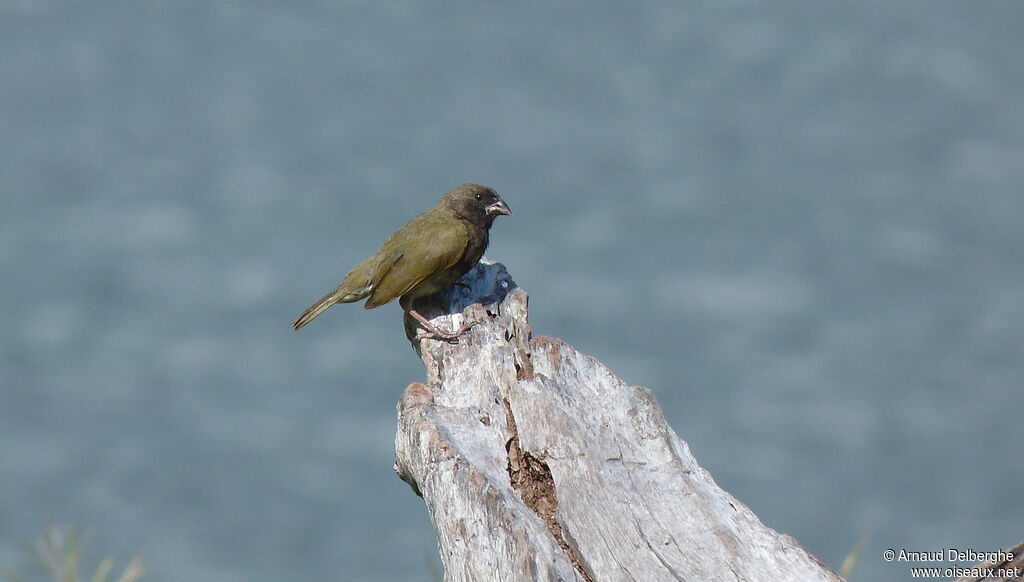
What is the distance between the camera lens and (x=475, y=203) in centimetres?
780

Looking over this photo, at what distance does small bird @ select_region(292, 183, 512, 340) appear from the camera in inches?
287

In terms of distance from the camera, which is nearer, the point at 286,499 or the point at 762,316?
the point at 286,499

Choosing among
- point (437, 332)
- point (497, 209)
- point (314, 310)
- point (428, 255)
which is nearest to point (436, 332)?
point (437, 332)

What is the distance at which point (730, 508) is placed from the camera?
16.7 feet

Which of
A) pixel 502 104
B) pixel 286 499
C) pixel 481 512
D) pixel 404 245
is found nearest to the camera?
pixel 481 512

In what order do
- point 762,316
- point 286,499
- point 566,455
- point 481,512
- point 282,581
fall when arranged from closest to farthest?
point 481,512 < point 566,455 < point 282,581 < point 286,499 < point 762,316

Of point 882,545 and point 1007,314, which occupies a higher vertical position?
point 1007,314

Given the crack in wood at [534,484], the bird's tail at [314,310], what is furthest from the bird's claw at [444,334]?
the bird's tail at [314,310]

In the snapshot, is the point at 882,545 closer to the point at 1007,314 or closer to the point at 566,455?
the point at 1007,314

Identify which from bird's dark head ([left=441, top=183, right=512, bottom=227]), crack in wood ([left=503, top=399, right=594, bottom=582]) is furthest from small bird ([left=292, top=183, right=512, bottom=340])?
crack in wood ([left=503, top=399, right=594, bottom=582])

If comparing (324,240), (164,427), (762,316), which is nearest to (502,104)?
(324,240)

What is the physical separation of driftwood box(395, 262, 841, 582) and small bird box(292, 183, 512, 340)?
3.94 ft

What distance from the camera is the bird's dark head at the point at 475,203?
7707 millimetres

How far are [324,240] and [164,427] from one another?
3.22m
